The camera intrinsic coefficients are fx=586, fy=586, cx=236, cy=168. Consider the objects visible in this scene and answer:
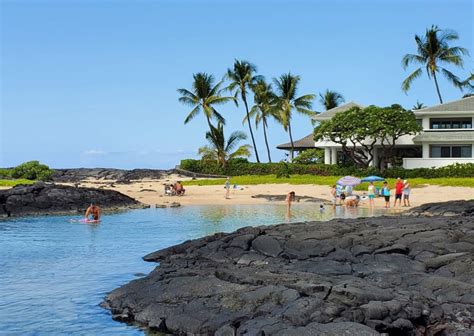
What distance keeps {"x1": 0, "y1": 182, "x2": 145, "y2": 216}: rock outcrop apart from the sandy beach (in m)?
3.07

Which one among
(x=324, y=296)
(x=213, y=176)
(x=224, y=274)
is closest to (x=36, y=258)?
(x=224, y=274)

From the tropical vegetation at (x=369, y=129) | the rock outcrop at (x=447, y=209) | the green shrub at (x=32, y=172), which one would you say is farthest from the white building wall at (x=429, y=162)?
the green shrub at (x=32, y=172)

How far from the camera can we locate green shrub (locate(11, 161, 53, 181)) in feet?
189

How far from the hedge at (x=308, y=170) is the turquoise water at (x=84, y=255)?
46.2 ft

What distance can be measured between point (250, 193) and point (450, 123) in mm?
20790

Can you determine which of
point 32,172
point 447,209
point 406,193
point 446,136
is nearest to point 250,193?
point 406,193

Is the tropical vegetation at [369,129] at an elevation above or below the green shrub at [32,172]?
above

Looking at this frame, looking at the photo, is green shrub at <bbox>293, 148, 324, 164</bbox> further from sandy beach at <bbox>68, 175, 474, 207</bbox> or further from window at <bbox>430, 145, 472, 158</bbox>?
sandy beach at <bbox>68, 175, 474, 207</bbox>

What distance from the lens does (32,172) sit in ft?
191

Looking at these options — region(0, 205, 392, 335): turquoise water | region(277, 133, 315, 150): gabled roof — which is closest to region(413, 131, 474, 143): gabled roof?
region(277, 133, 315, 150): gabled roof

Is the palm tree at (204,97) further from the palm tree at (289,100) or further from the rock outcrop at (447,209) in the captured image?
the rock outcrop at (447,209)

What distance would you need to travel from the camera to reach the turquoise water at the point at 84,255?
36.8 feet

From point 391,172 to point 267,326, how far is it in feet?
126

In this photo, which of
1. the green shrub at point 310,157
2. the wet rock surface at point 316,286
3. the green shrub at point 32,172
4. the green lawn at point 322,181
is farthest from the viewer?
the green shrub at point 310,157
